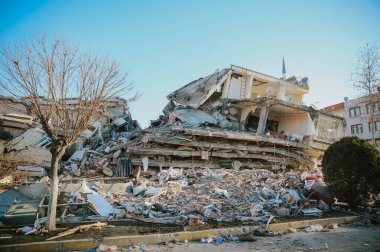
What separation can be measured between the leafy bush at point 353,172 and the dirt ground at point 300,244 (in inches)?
115

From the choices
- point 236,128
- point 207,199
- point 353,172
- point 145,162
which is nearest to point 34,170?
point 145,162

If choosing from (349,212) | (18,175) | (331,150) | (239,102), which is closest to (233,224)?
(349,212)

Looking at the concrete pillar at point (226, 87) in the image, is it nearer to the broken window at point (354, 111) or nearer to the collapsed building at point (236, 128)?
the collapsed building at point (236, 128)

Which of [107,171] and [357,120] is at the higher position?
[357,120]

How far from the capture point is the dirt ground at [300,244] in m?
5.08

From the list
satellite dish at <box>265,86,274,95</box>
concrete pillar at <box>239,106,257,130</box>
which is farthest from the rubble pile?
satellite dish at <box>265,86,274,95</box>

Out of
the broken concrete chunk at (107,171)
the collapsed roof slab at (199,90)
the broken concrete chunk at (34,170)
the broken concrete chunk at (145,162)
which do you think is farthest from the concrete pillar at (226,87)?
the broken concrete chunk at (34,170)

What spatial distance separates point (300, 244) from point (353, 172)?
5.07 m

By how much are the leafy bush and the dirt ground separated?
115 inches

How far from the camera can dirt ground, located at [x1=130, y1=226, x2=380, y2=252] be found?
508cm

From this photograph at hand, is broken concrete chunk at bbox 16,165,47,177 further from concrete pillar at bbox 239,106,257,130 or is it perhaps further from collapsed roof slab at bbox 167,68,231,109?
concrete pillar at bbox 239,106,257,130

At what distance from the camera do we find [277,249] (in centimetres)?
504

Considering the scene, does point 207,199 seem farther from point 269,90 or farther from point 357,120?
point 357,120

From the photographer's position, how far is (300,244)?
5.38m
